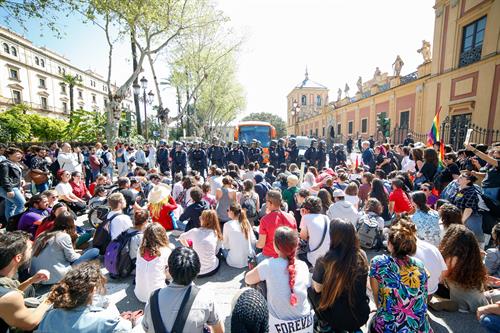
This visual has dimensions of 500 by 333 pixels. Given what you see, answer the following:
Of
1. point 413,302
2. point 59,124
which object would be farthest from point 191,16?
point 59,124

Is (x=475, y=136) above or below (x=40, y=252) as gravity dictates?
above

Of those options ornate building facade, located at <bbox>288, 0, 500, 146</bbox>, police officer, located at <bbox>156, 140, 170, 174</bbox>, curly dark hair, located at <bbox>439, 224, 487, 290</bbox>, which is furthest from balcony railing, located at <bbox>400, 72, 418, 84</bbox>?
curly dark hair, located at <bbox>439, 224, 487, 290</bbox>

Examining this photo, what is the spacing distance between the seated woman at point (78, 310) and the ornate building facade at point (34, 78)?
111ft

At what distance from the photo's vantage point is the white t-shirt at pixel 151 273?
3.15 meters

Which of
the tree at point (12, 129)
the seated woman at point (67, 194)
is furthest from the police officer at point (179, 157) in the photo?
the tree at point (12, 129)

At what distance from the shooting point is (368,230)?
15.1 ft

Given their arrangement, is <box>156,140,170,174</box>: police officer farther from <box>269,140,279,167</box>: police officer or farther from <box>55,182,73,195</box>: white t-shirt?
<box>55,182,73,195</box>: white t-shirt

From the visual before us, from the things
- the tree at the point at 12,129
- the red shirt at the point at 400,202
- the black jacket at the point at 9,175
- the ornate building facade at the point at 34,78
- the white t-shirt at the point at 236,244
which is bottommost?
the white t-shirt at the point at 236,244

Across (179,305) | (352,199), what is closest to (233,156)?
(352,199)

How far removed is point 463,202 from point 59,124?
3422 centimetres

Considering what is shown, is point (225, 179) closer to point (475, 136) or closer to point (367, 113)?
point (475, 136)

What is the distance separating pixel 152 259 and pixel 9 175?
14.4 feet

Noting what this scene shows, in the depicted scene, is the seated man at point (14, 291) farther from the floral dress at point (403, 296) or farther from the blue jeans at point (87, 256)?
the floral dress at point (403, 296)

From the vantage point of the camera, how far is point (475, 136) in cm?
1259
